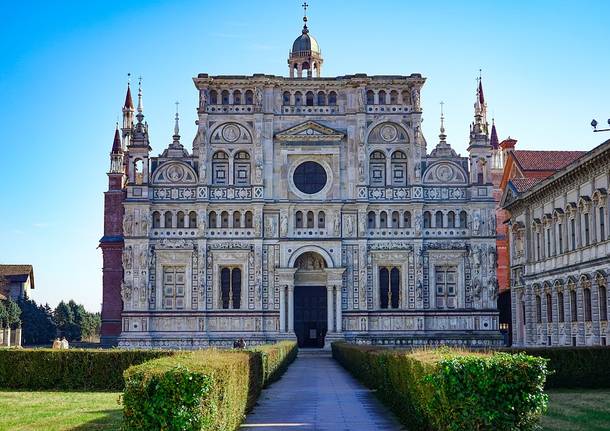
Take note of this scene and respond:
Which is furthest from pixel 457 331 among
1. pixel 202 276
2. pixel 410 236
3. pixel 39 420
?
pixel 39 420

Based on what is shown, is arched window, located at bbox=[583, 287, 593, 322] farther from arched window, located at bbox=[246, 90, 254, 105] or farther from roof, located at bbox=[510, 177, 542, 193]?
arched window, located at bbox=[246, 90, 254, 105]

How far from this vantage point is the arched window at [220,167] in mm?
73250

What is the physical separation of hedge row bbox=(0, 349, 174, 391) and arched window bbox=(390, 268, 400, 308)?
39577 mm

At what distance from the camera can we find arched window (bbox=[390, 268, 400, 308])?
72125 millimetres

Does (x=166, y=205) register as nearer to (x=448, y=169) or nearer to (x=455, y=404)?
(x=448, y=169)

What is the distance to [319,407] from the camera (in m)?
28.6

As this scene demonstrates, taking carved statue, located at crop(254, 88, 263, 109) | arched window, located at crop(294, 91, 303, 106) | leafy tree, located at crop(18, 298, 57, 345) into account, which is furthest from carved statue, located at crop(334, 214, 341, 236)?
leafy tree, located at crop(18, 298, 57, 345)

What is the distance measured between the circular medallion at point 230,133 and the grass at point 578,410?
44587 millimetres

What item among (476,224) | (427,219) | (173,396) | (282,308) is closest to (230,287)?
(282,308)

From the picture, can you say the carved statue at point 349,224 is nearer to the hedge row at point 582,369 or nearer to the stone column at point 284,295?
the stone column at point 284,295

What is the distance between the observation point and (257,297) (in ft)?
234

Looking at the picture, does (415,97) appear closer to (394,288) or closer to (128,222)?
(394,288)

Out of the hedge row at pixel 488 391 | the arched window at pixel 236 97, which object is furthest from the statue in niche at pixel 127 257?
the hedge row at pixel 488 391

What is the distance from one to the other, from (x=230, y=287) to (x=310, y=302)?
6733mm
